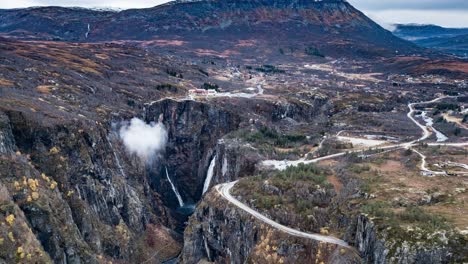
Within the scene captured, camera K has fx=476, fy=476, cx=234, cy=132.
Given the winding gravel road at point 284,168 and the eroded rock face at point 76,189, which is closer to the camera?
the winding gravel road at point 284,168

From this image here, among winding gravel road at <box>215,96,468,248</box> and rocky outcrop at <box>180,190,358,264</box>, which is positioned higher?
winding gravel road at <box>215,96,468,248</box>

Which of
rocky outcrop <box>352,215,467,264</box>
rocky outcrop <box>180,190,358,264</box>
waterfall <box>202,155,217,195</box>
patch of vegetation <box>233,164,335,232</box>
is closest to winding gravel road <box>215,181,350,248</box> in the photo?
rocky outcrop <box>180,190,358,264</box>

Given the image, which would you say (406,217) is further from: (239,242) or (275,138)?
(275,138)

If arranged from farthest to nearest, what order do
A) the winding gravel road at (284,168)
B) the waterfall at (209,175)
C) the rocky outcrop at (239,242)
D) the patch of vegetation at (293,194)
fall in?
the waterfall at (209,175)
the patch of vegetation at (293,194)
the winding gravel road at (284,168)
the rocky outcrop at (239,242)

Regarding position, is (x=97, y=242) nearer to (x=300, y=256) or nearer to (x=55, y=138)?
(x=55, y=138)

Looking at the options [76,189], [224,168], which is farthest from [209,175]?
[76,189]

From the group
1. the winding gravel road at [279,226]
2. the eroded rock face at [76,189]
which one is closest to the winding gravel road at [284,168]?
the winding gravel road at [279,226]

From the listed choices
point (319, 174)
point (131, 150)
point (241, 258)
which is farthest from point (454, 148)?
point (131, 150)

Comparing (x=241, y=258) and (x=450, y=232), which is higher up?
(x=450, y=232)

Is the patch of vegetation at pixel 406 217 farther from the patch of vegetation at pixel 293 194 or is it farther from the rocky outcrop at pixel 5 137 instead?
the rocky outcrop at pixel 5 137

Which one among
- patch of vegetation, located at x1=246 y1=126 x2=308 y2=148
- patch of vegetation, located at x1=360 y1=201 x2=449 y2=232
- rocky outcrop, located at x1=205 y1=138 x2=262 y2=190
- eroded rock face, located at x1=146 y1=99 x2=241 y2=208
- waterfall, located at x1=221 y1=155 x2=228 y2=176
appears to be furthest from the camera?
eroded rock face, located at x1=146 y1=99 x2=241 y2=208

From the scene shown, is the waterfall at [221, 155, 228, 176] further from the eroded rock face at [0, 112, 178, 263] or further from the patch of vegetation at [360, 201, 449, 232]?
the patch of vegetation at [360, 201, 449, 232]
